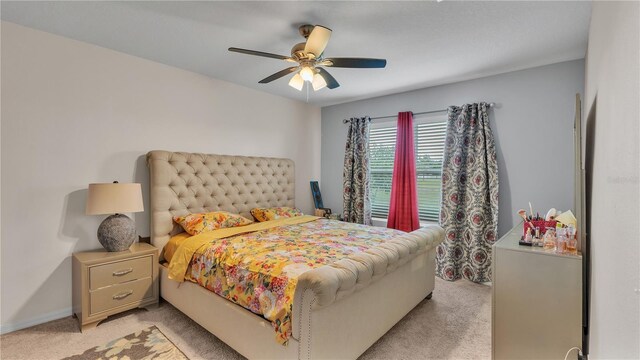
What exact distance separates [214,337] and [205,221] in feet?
3.72

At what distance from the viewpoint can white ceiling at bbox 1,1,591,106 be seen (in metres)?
2.06

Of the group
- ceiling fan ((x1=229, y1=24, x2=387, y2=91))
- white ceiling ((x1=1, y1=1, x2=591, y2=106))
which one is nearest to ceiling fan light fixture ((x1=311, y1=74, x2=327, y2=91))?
ceiling fan ((x1=229, y1=24, x2=387, y2=91))

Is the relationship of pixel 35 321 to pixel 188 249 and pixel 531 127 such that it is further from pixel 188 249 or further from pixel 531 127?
pixel 531 127

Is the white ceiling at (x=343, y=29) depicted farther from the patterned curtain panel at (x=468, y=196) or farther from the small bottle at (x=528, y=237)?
the small bottle at (x=528, y=237)

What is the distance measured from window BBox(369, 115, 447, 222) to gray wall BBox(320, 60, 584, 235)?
0.36 m

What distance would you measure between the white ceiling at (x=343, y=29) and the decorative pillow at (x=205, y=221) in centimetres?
165

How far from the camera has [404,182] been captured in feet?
13.3

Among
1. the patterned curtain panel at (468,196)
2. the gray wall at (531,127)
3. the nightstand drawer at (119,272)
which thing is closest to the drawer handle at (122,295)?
the nightstand drawer at (119,272)

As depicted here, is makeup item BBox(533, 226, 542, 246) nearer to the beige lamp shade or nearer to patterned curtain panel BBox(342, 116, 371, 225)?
patterned curtain panel BBox(342, 116, 371, 225)

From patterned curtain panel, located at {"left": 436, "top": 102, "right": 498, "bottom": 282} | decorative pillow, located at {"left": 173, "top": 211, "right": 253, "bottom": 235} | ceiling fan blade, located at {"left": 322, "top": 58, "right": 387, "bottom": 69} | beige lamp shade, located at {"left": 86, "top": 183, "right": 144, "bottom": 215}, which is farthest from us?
patterned curtain panel, located at {"left": 436, "top": 102, "right": 498, "bottom": 282}

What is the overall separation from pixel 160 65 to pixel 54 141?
49.2 inches

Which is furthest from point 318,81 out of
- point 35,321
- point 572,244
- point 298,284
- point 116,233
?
point 35,321

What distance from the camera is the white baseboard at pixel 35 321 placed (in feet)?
7.55

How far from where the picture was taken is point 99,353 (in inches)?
80.6
